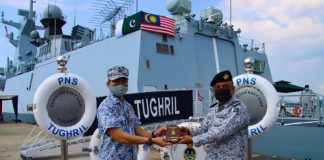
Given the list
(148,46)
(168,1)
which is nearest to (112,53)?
(148,46)

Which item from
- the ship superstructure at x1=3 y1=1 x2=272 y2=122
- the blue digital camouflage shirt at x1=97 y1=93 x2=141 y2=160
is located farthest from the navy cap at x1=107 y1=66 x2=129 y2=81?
the ship superstructure at x1=3 y1=1 x2=272 y2=122

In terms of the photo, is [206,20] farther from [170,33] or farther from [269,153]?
[269,153]

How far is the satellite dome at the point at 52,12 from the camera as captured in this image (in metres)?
27.2

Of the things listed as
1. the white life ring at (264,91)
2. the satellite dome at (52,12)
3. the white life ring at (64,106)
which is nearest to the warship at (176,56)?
the white life ring at (264,91)

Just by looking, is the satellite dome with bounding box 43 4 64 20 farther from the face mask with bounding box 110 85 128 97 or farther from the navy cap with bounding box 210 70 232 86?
the navy cap with bounding box 210 70 232 86

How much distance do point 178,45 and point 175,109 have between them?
7292 mm

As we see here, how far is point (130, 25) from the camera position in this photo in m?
13.6

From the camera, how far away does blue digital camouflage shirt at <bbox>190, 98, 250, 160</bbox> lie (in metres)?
2.50

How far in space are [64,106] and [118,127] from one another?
224cm

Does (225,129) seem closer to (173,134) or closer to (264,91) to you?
(173,134)

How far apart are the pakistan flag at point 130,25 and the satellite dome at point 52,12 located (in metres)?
15.1

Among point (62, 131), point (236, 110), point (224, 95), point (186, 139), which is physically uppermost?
point (224, 95)

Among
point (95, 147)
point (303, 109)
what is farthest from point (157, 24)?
point (95, 147)

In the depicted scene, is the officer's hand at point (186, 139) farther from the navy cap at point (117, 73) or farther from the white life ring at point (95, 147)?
the white life ring at point (95, 147)
